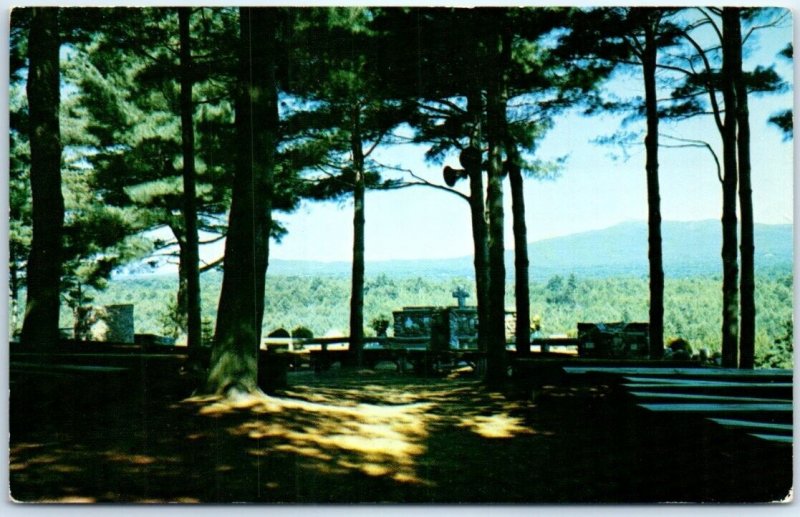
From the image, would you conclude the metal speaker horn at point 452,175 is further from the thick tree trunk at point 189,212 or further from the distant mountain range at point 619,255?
the thick tree trunk at point 189,212

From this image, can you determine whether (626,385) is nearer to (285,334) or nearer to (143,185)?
(285,334)

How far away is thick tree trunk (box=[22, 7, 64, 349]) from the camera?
4586 mm

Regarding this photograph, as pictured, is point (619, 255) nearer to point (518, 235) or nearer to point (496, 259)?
point (518, 235)

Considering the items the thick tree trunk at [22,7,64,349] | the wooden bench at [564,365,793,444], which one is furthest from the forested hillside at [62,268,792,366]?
the thick tree trunk at [22,7,64,349]

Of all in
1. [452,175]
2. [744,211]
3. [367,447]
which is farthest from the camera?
[452,175]


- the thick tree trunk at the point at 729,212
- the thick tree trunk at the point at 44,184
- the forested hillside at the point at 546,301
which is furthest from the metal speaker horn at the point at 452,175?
the thick tree trunk at the point at 44,184

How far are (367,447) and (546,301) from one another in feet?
4.76

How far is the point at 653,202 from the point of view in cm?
453

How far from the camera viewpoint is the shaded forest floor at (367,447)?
4367 mm

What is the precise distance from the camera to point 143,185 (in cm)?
482

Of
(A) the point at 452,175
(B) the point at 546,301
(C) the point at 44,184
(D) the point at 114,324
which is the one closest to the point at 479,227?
(A) the point at 452,175

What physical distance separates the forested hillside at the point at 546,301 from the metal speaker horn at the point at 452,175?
64cm

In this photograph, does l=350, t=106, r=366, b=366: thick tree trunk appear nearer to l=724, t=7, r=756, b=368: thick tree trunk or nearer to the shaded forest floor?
the shaded forest floor

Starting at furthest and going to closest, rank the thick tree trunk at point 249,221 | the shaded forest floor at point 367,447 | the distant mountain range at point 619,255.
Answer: the thick tree trunk at point 249,221, the distant mountain range at point 619,255, the shaded forest floor at point 367,447
